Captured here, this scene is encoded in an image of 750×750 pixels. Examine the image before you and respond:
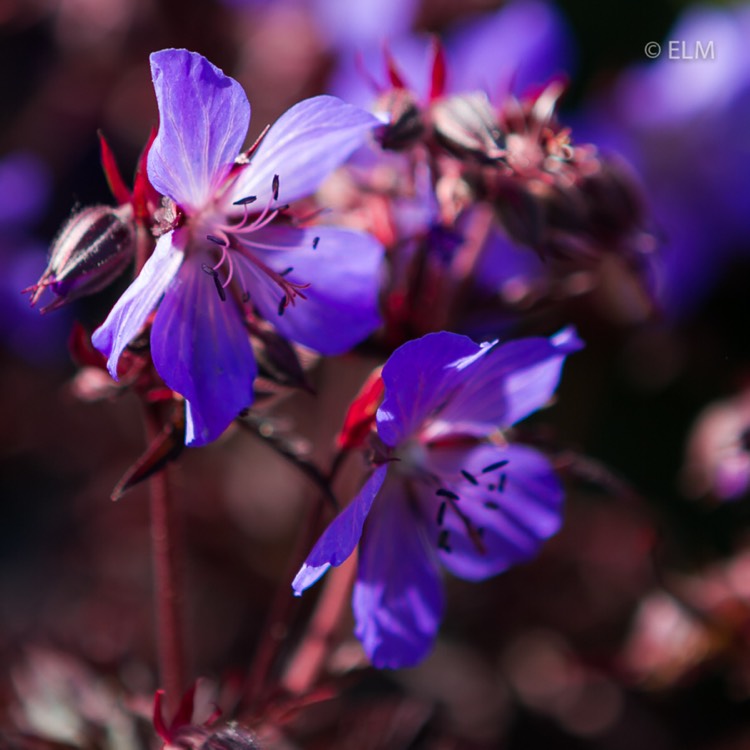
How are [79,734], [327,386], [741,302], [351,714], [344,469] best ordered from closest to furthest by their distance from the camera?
[79,734] < [351,714] < [344,469] < [327,386] < [741,302]

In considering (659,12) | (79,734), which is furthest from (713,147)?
(79,734)

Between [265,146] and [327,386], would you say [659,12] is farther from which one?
[265,146]

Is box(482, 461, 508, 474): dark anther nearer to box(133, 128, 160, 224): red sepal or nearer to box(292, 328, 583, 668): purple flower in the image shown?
box(292, 328, 583, 668): purple flower

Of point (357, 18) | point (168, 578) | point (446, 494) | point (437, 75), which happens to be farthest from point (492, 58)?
point (168, 578)

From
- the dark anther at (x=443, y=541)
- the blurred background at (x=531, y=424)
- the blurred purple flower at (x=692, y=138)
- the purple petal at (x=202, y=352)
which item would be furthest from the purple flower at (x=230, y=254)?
the blurred purple flower at (x=692, y=138)

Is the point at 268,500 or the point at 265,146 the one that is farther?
the point at 268,500

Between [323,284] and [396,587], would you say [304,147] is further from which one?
[396,587]

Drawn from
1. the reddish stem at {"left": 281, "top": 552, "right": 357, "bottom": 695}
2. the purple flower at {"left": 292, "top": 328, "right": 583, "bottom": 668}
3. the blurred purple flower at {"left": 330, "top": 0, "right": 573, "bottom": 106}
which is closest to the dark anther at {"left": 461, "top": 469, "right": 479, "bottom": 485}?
the purple flower at {"left": 292, "top": 328, "right": 583, "bottom": 668}
